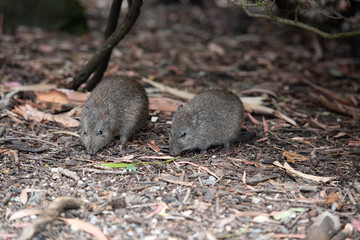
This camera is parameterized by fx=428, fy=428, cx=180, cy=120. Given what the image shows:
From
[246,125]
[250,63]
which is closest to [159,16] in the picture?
[250,63]

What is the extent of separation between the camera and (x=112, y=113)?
636 cm

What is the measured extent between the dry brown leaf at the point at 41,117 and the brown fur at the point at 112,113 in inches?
23.6

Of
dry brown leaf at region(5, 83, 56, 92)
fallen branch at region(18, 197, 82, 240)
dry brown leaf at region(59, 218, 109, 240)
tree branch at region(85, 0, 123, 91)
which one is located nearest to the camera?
fallen branch at region(18, 197, 82, 240)

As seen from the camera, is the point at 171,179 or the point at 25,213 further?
the point at 171,179

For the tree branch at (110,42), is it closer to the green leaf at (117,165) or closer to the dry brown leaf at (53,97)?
the dry brown leaf at (53,97)

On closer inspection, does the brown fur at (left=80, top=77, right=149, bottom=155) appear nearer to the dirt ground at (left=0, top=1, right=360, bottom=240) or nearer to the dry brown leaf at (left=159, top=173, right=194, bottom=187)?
the dirt ground at (left=0, top=1, right=360, bottom=240)

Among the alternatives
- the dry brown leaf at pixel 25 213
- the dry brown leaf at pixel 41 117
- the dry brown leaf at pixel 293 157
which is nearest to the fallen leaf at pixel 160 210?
the dry brown leaf at pixel 25 213

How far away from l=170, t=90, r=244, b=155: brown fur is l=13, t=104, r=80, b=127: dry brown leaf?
5.68ft

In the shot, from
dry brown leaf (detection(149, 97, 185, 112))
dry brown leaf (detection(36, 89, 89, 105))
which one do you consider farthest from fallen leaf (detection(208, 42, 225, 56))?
dry brown leaf (detection(36, 89, 89, 105))

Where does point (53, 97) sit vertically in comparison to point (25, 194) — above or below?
above

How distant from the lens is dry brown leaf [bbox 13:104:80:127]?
6.80m

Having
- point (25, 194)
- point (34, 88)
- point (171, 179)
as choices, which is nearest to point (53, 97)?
point (34, 88)

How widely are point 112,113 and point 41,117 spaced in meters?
Answer: 1.30

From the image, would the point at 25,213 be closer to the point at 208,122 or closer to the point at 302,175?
the point at 208,122
